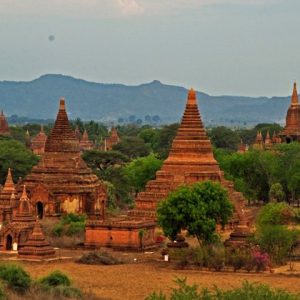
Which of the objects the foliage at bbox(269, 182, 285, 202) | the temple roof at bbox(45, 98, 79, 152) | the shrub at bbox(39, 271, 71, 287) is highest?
the temple roof at bbox(45, 98, 79, 152)

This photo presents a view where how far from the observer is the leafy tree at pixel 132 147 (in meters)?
124

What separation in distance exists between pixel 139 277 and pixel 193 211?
6.18m

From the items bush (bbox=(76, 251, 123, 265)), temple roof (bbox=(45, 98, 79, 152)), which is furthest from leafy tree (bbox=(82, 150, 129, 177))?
bush (bbox=(76, 251, 123, 265))

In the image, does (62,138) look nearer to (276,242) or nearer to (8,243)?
(8,243)

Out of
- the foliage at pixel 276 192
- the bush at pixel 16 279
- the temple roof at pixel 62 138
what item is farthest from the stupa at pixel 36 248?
the foliage at pixel 276 192

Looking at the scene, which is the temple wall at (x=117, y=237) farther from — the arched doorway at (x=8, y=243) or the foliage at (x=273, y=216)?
the foliage at (x=273, y=216)

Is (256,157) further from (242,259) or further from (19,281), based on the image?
(19,281)

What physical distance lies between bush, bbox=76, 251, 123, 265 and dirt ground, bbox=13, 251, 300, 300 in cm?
50

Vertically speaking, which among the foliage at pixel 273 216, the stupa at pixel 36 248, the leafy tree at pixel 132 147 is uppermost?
the leafy tree at pixel 132 147

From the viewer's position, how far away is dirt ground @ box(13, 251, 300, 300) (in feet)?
126

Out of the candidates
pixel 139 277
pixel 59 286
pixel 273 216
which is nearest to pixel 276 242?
pixel 139 277

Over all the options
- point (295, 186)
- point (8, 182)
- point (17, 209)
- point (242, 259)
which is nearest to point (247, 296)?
point (242, 259)

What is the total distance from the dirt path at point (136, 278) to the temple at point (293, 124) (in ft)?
Answer: 171

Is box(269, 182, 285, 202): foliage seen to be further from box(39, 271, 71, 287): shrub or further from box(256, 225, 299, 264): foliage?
box(39, 271, 71, 287): shrub
